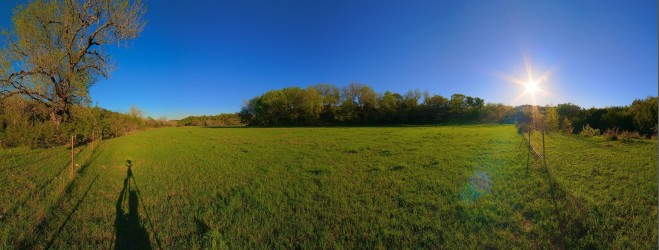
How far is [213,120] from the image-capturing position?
89.2m

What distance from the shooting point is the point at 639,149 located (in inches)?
451

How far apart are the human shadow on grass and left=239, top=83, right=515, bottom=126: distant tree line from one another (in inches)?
2245

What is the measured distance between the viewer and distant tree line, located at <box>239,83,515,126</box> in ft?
206

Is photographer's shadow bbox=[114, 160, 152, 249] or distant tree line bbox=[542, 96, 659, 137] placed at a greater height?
distant tree line bbox=[542, 96, 659, 137]

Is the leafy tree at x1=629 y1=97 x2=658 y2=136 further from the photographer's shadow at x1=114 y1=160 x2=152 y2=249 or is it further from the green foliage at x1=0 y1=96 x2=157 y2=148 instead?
the green foliage at x1=0 y1=96 x2=157 y2=148

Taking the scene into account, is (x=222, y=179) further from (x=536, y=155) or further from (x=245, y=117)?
(x=245, y=117)

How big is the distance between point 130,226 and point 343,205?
4.46m

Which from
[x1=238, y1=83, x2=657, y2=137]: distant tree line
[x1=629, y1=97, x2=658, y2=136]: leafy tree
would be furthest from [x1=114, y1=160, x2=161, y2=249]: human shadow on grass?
[x1=238, y1=83, x2=657, y2=137]: distant tree line

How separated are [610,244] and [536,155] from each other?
328 inches

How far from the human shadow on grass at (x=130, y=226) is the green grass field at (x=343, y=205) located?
32 mm

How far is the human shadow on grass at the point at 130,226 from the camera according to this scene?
4428 millimetres

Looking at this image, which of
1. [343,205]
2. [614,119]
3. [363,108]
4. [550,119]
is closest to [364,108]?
[363,108]

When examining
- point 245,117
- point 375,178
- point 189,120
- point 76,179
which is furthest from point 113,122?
point 189,120

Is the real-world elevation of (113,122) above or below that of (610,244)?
above
